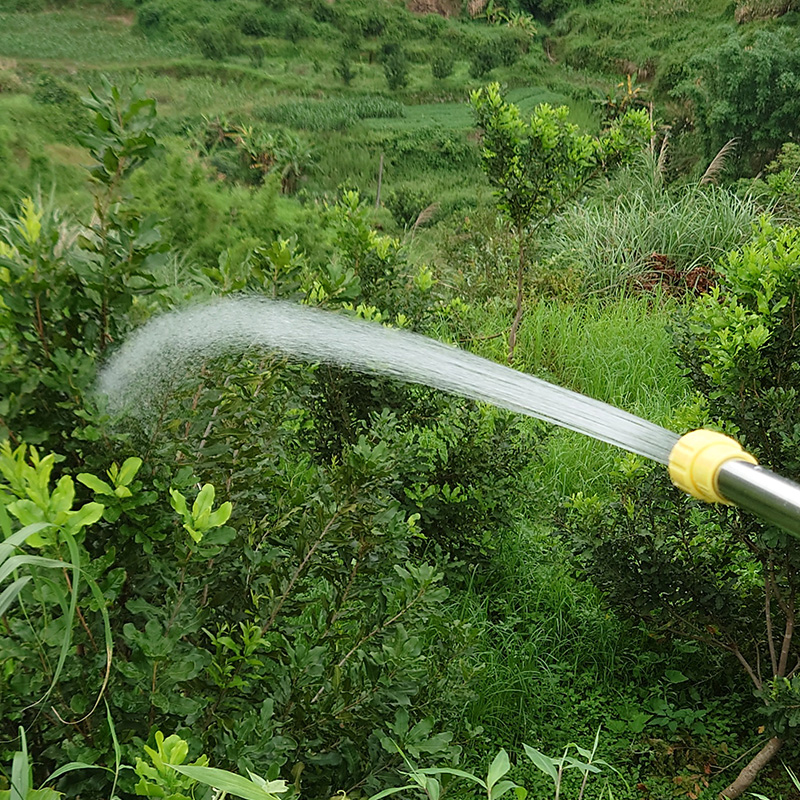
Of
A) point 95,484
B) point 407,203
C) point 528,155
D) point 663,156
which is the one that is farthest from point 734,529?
point 663,156

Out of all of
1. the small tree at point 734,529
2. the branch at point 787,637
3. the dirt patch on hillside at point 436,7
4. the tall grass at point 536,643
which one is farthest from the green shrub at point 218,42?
the branch at point 787,637

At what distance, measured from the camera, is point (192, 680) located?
1.02 meters

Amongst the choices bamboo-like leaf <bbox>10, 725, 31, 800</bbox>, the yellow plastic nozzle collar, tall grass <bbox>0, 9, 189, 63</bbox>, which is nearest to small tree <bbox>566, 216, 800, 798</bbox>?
the yellow plastic nozzle collar

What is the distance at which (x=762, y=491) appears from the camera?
697 mm

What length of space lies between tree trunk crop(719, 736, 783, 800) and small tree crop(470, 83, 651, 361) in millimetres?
1935

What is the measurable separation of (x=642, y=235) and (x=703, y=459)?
4.82m

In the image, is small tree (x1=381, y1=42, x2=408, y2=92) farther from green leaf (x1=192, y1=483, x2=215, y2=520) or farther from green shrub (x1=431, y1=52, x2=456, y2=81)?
green leaf (x1=192, y1=483, x2=215, y2=520)

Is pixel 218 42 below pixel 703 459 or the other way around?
below

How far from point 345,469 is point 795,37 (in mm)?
7469

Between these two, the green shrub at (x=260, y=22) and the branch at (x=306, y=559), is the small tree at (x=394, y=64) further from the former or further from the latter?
the branch at (x=306, y=559)

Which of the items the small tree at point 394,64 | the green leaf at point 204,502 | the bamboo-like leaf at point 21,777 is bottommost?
the small tree at point 394,64

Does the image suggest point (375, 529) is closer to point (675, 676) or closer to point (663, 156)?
point (675, 676)

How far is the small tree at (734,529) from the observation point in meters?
1.55

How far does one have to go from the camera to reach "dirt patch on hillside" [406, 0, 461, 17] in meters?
7.28
